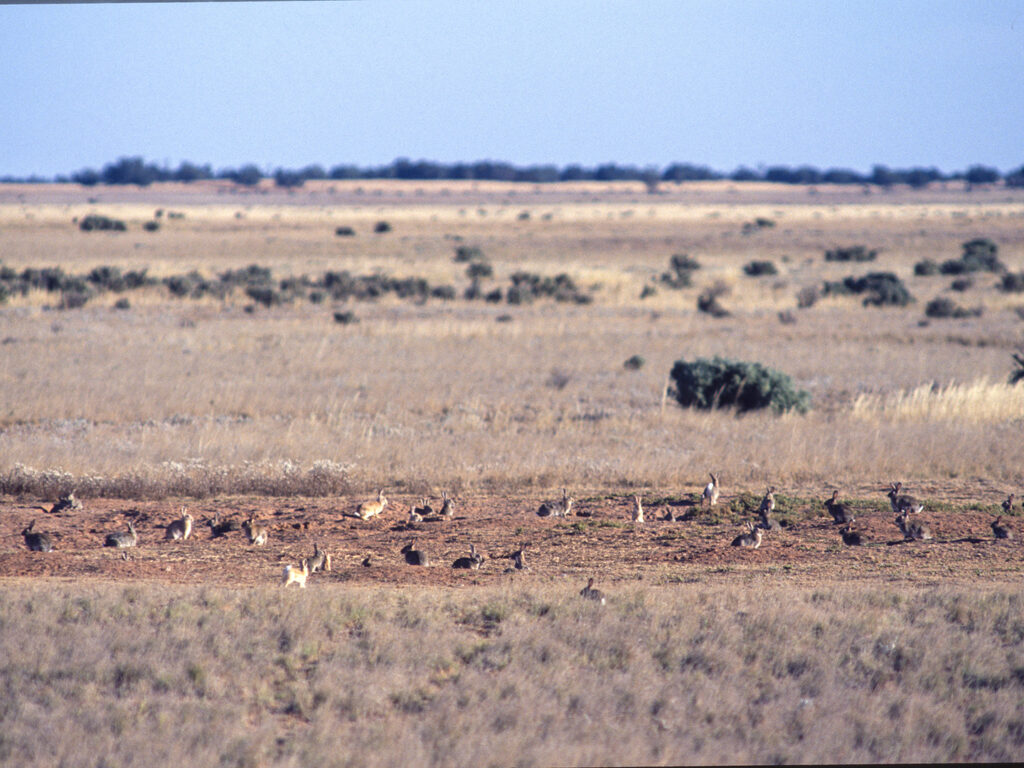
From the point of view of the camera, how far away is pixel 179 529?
1124 centimetres

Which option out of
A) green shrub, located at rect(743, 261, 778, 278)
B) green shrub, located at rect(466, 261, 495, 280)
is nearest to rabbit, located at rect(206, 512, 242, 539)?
green shrub, located at rect(466, 261, 495, 280)

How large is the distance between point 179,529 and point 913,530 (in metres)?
8.65

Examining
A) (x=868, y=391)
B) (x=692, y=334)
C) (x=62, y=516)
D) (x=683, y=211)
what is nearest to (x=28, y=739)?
(x=62, y=516)

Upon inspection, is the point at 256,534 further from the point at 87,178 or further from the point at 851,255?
the point at 87,178

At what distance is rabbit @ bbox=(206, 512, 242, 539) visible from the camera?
11.6 meters

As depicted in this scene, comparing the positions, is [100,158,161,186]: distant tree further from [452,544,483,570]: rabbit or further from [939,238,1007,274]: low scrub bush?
[452,544,483,570]: rabbit

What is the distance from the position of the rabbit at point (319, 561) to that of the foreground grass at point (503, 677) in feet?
3.36

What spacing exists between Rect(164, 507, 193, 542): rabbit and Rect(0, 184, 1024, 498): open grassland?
8.08 ft

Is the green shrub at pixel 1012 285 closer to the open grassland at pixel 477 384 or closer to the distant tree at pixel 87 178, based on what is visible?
the open grassland at pixel 477 384

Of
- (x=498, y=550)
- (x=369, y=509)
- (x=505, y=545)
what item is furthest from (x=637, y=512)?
(x=369, y=509)

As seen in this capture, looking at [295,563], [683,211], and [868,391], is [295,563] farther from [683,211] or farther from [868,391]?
[683,211]

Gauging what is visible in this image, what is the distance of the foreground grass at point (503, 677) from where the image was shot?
6590 mm

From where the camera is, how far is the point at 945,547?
11.3m

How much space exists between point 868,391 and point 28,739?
19660 millimetres
